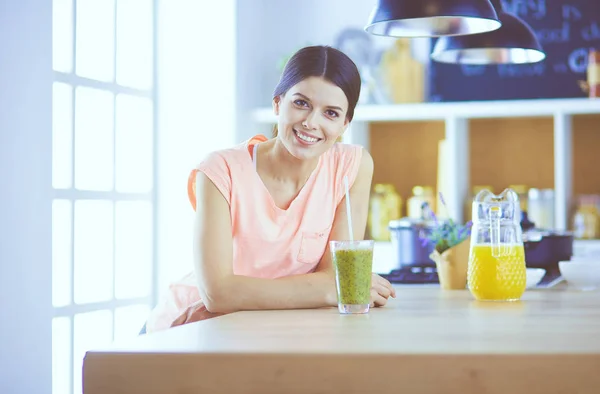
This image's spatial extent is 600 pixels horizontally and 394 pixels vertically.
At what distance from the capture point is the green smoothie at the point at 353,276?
166 centimetres

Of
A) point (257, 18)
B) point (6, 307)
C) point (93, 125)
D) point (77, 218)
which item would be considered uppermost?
point (257, 18)

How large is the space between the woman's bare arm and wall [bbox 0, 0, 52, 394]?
107cm

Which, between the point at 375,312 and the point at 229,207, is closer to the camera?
the point at 375,312

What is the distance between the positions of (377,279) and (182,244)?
261 cm

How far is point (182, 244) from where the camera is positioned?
4.39 meters

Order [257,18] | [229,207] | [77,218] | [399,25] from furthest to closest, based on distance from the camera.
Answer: [257,18]
[77,218]
[399,25]
[229,207]

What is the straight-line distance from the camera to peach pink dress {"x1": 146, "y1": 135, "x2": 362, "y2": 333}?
7.00ft

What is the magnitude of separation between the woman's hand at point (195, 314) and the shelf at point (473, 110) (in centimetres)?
A: 270

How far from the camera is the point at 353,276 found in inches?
65.5

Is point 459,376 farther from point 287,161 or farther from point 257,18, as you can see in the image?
point 257,18

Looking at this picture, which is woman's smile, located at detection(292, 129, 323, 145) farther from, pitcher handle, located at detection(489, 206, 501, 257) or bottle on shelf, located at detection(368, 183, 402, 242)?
bottle on shelf, located at detection(368, 183, 402, 242)

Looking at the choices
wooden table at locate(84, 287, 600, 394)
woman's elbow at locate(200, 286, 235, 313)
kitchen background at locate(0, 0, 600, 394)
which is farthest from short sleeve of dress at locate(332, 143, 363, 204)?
wooden table at locate(84, 287, 600, 394)

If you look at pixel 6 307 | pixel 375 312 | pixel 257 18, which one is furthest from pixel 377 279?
pixel 257 18

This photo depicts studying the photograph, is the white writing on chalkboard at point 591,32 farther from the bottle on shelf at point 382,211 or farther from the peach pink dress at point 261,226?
the peach pink dress at point 261,226
